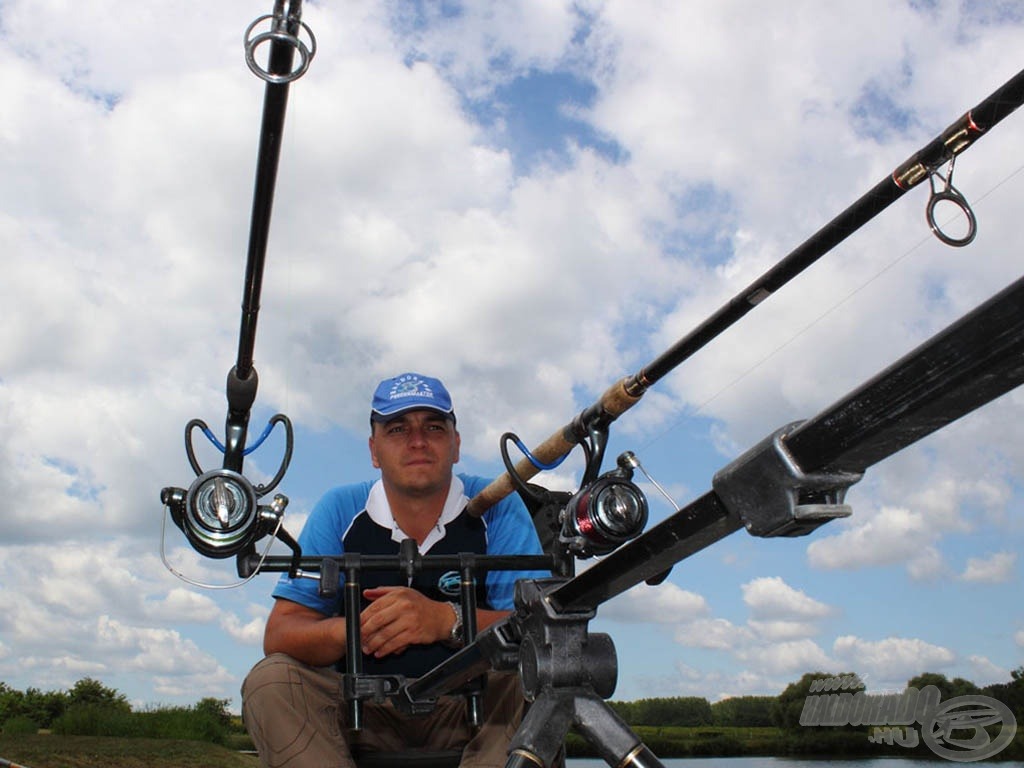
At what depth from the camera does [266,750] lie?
8.91ft

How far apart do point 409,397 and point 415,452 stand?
21 cm

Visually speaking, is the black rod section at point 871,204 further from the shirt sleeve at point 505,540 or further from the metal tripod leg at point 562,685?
the shirt sleeve at point 505,540

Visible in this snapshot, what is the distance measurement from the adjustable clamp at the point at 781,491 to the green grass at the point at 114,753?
37.3 feet

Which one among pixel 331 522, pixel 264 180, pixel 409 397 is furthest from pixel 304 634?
pixel 264 180

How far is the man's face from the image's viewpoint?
3.37 meters

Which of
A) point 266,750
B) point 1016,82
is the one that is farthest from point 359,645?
point 1016,82

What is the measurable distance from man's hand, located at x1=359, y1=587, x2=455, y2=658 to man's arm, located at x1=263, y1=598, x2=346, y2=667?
19 cm

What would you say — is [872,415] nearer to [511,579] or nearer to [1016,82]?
[1016,82]

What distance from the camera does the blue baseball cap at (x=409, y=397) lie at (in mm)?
3330

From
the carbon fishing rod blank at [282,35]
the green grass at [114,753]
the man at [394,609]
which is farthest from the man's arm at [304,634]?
the green grass at [114,753]

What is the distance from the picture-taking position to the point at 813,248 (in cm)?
194

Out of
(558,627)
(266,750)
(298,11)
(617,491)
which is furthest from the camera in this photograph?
(266,750)

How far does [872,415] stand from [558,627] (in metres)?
0.90

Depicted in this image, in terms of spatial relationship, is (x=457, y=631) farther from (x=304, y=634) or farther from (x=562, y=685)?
(x=562, y=685)
